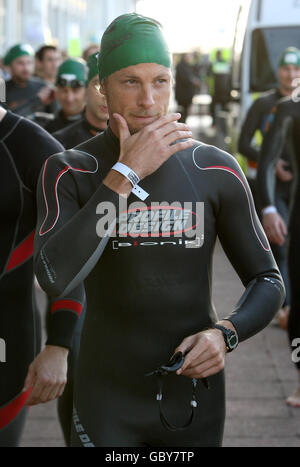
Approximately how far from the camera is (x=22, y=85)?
30.1 ft

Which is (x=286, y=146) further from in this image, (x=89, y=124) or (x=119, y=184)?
(x=119, y=184)

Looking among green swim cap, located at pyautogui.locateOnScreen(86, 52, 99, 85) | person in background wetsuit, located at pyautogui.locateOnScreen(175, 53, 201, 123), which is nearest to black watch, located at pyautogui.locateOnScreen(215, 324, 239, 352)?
green swim cap, located at pyautogui.locateOnScreen(86, 52, 99, 85)

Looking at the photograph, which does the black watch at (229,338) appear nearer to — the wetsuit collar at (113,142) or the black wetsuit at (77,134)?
the wetsuit collar at (113,142)

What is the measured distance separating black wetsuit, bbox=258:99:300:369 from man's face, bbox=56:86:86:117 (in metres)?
1.94

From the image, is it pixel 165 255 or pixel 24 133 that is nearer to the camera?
pixel 165 255

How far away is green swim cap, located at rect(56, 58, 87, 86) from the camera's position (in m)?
6.54

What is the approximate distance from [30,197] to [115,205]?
836mm

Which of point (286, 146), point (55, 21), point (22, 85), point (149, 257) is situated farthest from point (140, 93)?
point (55, 21)

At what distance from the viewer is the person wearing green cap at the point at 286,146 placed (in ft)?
23.1

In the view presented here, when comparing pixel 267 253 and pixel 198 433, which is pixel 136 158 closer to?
pixel 267 253

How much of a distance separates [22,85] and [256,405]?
5303mm
